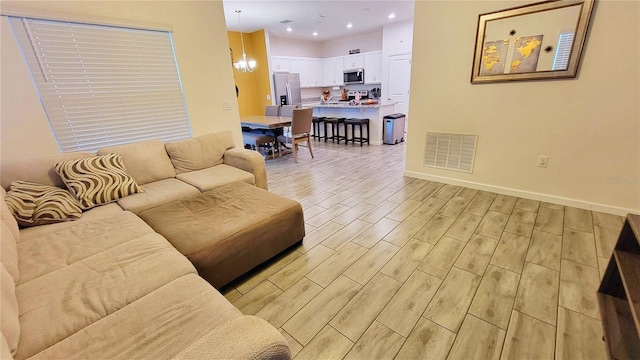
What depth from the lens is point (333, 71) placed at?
332 inches

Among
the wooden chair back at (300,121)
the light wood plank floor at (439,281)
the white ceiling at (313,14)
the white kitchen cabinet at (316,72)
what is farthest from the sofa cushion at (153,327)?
the white kitchen cabinet at (316,72)

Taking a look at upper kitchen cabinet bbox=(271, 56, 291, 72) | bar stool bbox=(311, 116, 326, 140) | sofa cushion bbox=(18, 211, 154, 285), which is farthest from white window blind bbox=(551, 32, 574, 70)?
upper kitchen cabinet bbox=(271, 56, 291, 72)

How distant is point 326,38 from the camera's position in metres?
8.21

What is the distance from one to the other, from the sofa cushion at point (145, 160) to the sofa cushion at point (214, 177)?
0.16m

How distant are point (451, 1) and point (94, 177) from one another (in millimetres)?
3802

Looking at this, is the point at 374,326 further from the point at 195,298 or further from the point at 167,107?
the point at 167,107

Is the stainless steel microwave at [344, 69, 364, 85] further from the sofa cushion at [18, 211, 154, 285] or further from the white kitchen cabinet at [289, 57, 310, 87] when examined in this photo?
the sofa cushion at [18, 211, 154, 285]

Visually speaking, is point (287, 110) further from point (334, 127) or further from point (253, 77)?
point (253, 77)

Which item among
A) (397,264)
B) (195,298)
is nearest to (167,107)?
(195,298)

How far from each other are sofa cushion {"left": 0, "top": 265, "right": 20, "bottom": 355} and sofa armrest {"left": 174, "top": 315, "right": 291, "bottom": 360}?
0.62m

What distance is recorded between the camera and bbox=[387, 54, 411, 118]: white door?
6664 millimetres

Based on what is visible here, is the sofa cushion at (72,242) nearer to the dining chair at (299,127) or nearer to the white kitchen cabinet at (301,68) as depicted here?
the dining chair at (299,127)

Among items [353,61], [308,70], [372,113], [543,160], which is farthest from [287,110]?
[543,160]

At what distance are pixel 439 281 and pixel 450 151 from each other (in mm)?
2074
